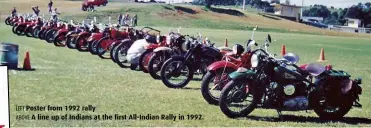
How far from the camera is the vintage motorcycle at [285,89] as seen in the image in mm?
7914

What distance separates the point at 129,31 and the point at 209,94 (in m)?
6.66

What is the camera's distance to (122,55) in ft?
48.5

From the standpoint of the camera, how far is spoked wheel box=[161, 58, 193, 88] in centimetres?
1092

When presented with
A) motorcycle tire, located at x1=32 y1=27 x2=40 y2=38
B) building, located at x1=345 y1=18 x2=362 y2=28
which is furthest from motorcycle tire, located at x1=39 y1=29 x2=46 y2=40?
building, located at x1=345 y1=18 x2=362 y2=28

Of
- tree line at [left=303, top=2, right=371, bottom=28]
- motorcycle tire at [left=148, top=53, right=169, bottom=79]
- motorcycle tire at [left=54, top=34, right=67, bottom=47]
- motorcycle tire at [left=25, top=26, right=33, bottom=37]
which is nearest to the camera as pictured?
motorcycle tire at [left=148, top=53, right=169, bottom=79]

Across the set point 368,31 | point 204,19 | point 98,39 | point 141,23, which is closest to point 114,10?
point 141,23

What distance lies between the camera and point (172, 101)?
9328mm

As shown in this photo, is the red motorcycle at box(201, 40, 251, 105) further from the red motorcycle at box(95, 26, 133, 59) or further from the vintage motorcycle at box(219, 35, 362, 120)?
the red motorcycle at box(95, 26, 133, 59)

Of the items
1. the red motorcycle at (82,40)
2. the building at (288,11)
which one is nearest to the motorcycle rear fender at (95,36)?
the red motorcycle at (82,40)

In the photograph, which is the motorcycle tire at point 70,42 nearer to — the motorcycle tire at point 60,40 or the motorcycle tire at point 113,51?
the motorcycle tire at point 60,40

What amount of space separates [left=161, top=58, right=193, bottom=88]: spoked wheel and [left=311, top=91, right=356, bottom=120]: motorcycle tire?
10.7 feet

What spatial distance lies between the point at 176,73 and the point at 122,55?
4.09 m

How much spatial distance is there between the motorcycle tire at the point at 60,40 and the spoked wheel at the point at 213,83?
12105 millimetres

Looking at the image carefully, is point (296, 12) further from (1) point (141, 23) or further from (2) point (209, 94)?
(2) point (209, 94)
